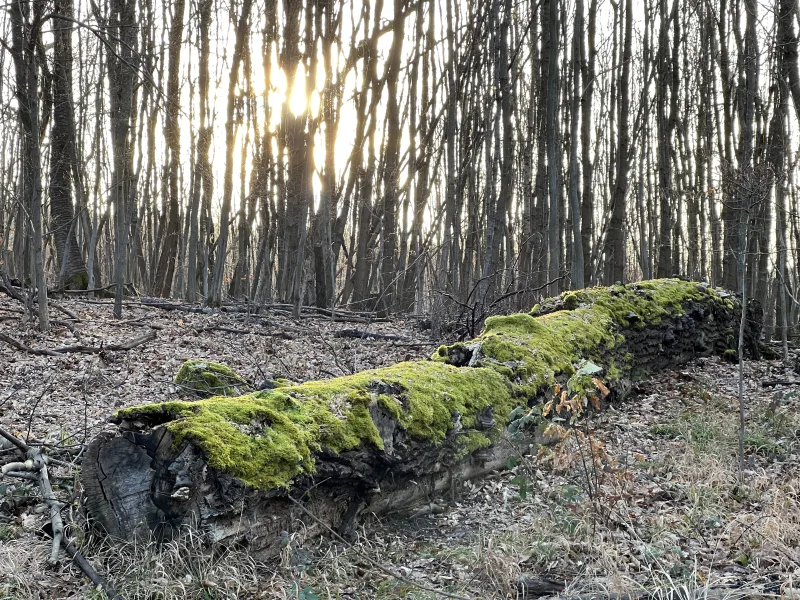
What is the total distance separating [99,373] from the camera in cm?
665

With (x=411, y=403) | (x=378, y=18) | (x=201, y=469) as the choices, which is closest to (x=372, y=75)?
(x=378, y=18)

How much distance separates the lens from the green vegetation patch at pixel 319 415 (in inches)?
124

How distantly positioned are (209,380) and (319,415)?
242 centimetres

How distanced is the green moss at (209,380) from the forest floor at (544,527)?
1.20 feet

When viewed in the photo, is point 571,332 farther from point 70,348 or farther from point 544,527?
point 70,348

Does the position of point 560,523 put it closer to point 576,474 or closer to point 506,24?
point 576,474

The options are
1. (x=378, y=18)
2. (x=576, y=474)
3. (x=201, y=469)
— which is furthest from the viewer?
(x=378, y=18)

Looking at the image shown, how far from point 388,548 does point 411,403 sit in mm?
1001

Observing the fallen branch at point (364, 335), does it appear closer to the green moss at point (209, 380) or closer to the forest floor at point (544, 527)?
the forest floor at point (544, 527)

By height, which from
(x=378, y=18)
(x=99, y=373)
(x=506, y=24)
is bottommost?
(x=99, y=373)

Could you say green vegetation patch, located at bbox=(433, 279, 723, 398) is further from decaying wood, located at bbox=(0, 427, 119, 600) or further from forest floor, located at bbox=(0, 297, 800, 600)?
decaying wood, located at bbox=(0, 427, 119, 600)

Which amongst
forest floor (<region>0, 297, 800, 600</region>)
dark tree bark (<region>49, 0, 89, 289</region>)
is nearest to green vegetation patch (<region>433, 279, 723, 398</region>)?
forest floor (<region>0, 297, 800, 600</region>)

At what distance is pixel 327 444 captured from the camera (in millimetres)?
3543

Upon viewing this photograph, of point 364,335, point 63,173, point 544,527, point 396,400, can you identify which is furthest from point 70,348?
point 544,527
